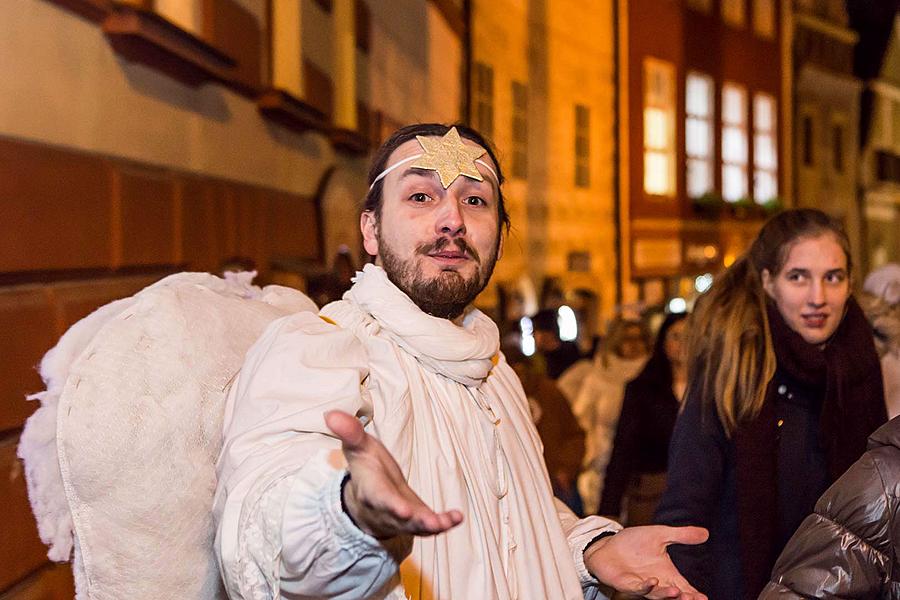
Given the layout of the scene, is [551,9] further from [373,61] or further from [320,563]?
[320,563]

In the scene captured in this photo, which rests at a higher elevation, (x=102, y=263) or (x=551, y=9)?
(x=551, y=9)

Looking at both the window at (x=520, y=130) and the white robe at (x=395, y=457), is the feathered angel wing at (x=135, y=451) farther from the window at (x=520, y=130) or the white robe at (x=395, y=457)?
the window at (x=520, y=130)

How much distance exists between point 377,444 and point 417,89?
6971mm

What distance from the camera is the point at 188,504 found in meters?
1.88

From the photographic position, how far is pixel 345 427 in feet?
4.34

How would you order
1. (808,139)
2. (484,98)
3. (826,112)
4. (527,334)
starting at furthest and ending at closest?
(826,112)
(808,139)
(484,98)
(527,334)

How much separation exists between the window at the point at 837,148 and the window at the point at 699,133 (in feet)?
12.7

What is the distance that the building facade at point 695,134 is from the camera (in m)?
14.4

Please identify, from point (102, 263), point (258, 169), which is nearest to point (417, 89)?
point (258, 169)

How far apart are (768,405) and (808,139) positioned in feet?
53.4

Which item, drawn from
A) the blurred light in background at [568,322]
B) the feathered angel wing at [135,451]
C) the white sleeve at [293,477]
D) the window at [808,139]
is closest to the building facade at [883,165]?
the window at [808,139]

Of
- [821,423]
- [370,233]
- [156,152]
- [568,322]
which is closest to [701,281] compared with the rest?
[568,322]

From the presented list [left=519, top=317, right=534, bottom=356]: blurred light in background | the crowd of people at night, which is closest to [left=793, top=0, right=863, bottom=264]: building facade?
[left=519, top=317, right=534, bottom=356]: blurred light in background

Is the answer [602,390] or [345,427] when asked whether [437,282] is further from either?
[602,390]
